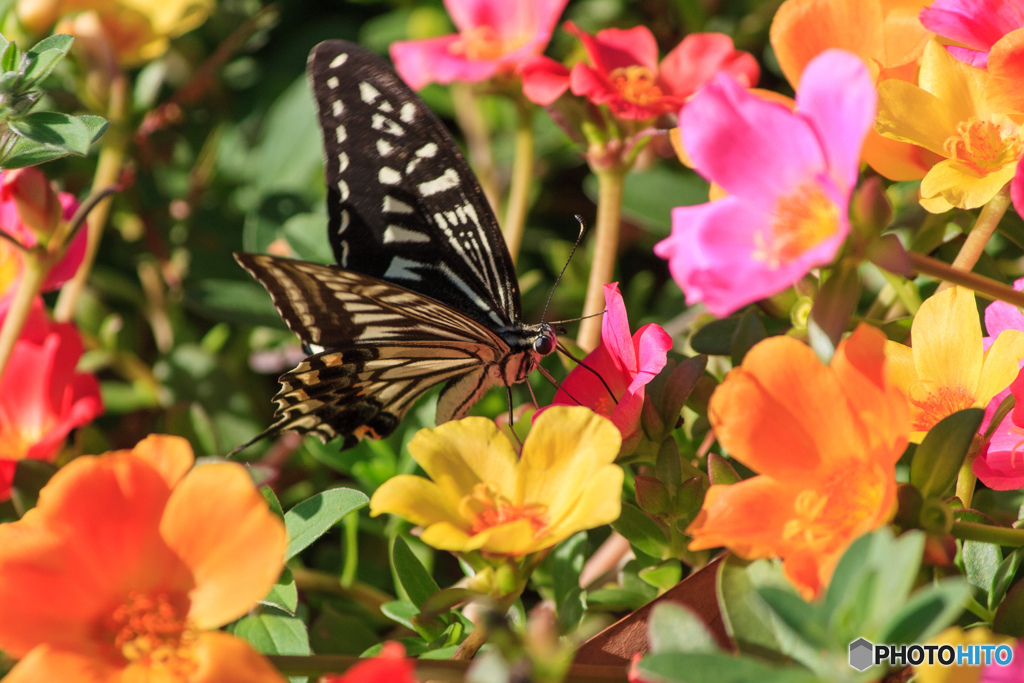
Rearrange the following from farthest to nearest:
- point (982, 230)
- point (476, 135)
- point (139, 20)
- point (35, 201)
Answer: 1. point (476, 135)
2. point (139, 20)
3. point (35, 201)
4. point (982, 230)

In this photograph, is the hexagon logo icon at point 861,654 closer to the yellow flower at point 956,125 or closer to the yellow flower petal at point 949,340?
the yellow flower petal at point 949,340

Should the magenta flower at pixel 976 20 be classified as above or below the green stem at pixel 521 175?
above

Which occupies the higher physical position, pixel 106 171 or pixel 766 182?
pixel 766 182

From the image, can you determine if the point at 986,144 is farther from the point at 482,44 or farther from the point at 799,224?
the point at 482,44

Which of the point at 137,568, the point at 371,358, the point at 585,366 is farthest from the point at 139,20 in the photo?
the point at 137,568

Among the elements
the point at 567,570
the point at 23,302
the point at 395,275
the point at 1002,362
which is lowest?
the point at 567,570

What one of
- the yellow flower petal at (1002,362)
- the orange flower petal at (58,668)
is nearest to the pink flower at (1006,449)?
the yellow flower petal at (1002,362)

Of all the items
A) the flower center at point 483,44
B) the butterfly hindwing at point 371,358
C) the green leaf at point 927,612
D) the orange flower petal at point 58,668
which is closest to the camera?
the green leaf at point 927,612
